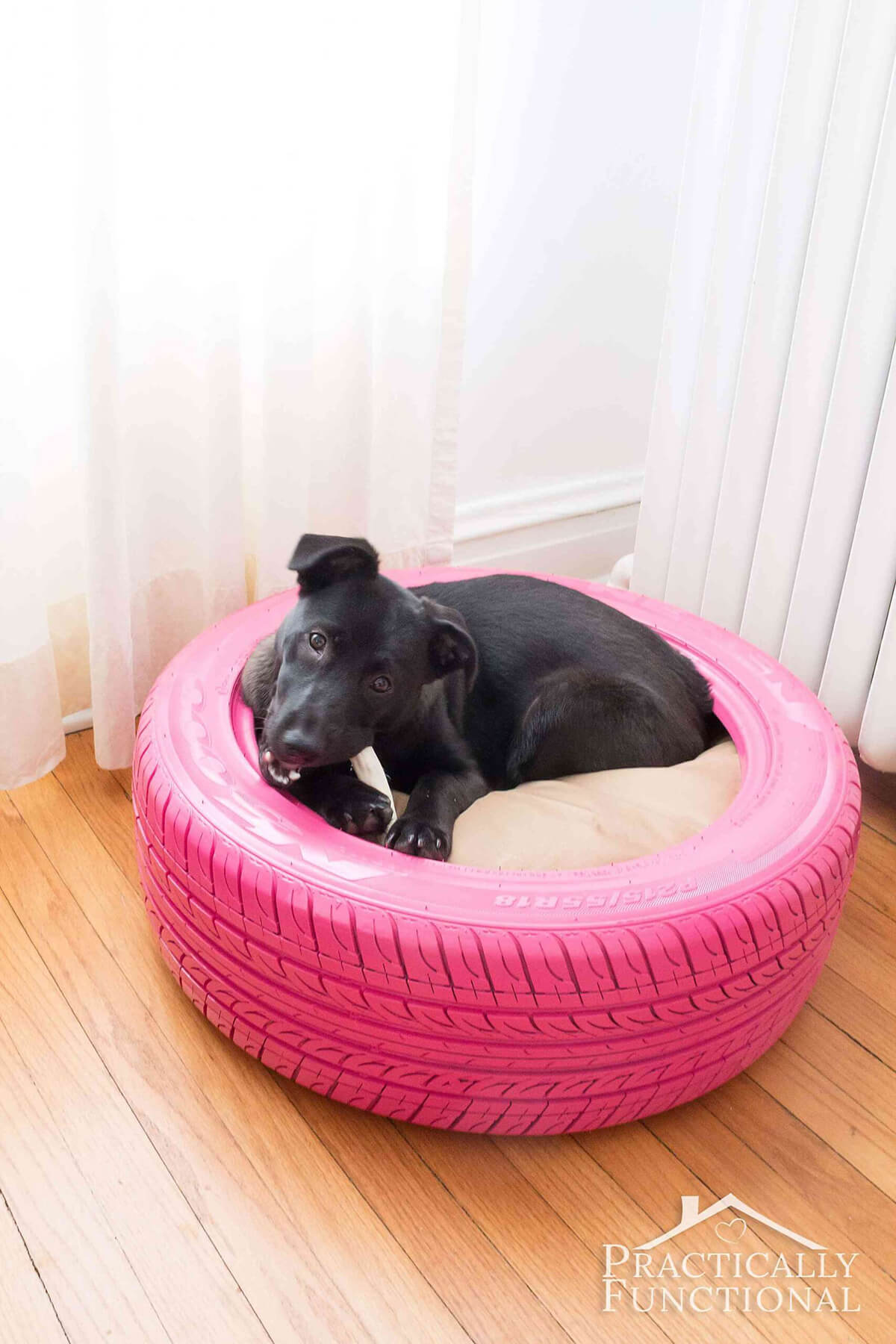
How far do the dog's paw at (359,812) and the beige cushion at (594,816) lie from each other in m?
0.13

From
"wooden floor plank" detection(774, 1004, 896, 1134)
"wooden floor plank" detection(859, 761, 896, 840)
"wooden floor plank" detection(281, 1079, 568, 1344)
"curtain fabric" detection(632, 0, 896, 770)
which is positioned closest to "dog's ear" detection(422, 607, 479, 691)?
"wooden floor plank" detection(281, 1079, 568, 1344)

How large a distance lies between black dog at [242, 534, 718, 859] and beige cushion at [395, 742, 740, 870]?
4cm

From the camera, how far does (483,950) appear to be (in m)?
1.41

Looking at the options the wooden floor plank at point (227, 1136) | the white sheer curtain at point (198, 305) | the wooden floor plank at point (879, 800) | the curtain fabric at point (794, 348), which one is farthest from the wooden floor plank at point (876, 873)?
the white sheer curtain at point (198, 305)

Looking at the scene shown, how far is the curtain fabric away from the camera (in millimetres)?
2023

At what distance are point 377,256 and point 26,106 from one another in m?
0.74

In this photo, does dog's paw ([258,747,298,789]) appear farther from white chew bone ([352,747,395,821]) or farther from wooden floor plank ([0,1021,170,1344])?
wooden floor plank ([0,1021,170,1344])

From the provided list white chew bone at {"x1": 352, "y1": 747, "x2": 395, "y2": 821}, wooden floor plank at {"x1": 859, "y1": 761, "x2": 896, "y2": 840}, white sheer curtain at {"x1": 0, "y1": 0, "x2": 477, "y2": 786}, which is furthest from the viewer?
wooden floor plank at {"x1": 859, "y1": 761, "x2": 896, "y2": 840}

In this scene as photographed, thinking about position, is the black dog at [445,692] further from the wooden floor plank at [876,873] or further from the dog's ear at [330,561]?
the wooden floor plank at [876,873]

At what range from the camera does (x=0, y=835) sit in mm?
2109

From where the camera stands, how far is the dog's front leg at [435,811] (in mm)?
1668

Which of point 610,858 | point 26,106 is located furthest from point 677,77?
point 610,858

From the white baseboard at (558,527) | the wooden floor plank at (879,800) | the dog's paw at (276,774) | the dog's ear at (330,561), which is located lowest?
the wooden floor plank at (879,800)

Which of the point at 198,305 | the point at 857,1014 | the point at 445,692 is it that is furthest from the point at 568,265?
the point at 857,1014
